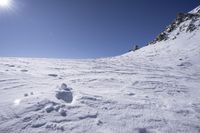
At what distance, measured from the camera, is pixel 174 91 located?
6.73 meters

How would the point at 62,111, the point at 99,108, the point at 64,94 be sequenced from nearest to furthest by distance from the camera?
the point at 62,111 → the point at 99,108 → the point at 64,94

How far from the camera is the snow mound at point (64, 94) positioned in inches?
203

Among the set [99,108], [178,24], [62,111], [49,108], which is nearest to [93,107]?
[99,108]

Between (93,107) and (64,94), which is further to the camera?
(64,94)

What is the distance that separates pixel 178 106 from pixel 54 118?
3397 mm

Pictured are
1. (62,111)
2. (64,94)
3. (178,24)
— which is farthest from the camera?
(178,24)

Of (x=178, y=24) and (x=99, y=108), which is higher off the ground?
(x=178, y=24)

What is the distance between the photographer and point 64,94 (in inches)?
215

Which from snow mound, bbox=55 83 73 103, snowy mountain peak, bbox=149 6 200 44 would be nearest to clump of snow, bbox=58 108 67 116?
snow mound, bbox=55 83 73 103

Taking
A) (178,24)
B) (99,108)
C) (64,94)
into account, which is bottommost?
(99,108)

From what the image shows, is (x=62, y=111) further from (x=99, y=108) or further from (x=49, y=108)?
(x=99, y=108)

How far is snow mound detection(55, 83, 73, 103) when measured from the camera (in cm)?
515

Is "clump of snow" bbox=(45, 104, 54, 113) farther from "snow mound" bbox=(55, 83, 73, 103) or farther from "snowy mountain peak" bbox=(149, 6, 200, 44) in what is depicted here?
"snowy mountain peak" bbox=(149, 6, 200, 44)

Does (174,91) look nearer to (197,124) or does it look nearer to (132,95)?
(132,95)
